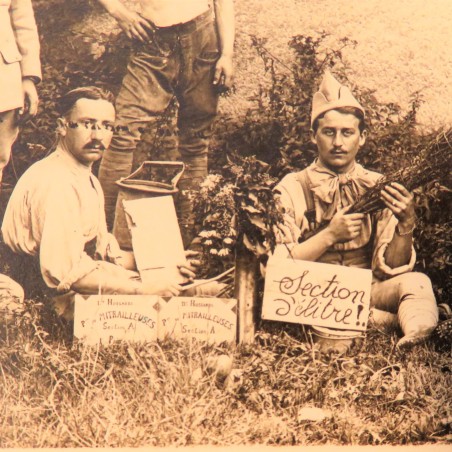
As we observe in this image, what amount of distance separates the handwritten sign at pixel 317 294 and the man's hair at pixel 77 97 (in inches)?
58.3

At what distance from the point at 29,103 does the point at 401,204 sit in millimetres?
2445

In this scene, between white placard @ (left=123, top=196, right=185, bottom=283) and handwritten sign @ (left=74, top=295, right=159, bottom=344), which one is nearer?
handwritten sign @ (left=74, top=295, right=159, bottom=344)

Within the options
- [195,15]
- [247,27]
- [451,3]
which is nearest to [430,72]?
[451,3]

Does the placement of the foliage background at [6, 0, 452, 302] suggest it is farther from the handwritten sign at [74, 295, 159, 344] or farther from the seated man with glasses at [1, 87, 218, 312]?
the handwritten sign at [74, 295, 159, 344]

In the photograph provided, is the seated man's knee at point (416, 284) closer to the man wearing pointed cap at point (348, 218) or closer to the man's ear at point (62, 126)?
the man wearing pointed cap at point (348, 218)

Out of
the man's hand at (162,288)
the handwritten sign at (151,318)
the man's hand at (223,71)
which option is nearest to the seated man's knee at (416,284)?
the handwritten sign at (151,318)

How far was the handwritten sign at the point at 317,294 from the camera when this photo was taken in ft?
15.9

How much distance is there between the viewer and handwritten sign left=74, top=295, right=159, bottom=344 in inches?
185

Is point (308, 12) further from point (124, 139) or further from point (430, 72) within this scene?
point (124, 139)

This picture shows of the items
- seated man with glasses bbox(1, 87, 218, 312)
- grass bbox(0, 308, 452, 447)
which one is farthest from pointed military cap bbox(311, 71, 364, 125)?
grass bbox(0, 308, 452, 447)

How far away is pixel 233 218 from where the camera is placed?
4.85m

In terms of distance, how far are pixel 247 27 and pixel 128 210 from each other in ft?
4.60

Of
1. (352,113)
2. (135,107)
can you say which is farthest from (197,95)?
(352,113)

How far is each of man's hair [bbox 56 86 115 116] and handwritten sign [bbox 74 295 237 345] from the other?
1.19 metres
